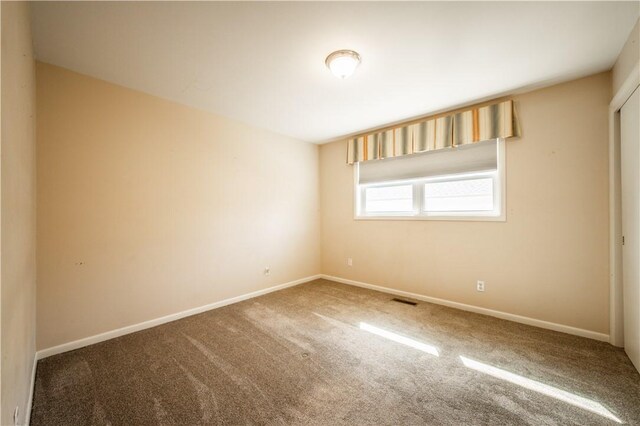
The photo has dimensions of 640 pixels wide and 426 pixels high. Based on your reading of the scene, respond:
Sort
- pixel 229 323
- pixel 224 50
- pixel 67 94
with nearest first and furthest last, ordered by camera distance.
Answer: pixel 224 50 → pixel 67 94 → pixel 229 323

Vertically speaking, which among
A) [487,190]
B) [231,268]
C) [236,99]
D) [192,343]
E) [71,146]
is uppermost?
[236,99]

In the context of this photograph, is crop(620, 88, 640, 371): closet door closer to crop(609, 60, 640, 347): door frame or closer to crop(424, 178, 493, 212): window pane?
crop(609, 60, 640, 347): door frame

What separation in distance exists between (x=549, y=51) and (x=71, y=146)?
4.28 m

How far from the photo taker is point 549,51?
7.10 feet

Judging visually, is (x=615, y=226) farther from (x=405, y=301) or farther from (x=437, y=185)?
(x=405, y=301)

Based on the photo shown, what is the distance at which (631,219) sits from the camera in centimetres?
207

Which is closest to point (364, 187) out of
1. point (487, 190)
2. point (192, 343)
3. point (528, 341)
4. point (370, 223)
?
point (370, 223)

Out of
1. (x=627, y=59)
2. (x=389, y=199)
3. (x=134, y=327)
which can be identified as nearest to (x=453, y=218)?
(x=389, y=199)

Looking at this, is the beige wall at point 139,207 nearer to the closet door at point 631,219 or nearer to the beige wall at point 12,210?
the beige wall at point 12,210

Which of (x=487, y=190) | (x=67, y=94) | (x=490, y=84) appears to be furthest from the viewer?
(x=487, y=190)

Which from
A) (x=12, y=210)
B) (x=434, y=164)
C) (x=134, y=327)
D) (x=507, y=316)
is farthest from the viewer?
(x=434, y=164)

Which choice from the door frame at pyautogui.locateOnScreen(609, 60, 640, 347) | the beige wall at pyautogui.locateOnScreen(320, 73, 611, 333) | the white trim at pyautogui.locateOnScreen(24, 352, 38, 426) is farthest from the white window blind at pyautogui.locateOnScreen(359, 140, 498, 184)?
the white trim at pyautogui.locateOnScreen(24, 352, 38, 426)

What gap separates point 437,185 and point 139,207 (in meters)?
3.66

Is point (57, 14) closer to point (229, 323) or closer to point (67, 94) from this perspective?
point (67, 94)
